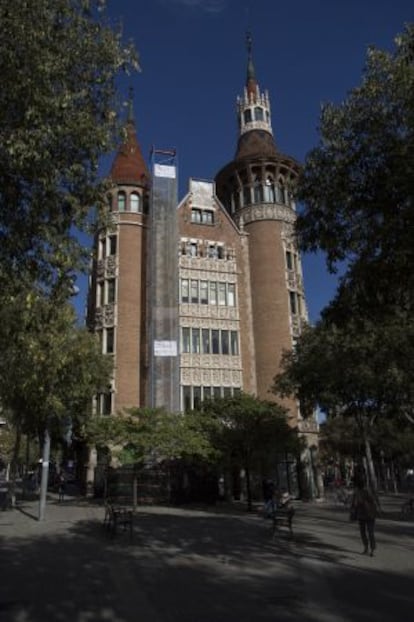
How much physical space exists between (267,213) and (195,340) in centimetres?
1277

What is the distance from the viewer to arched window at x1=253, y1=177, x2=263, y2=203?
49031 millimetres

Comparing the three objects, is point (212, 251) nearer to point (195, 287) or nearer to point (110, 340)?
point (195, 287)

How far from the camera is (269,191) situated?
49.3 m

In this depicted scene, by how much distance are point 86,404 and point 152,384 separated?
6505 mm

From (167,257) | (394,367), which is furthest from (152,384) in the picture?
(394,367)

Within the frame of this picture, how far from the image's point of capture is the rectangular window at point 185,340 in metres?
43.1

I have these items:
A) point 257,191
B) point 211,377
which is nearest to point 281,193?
point 257,191

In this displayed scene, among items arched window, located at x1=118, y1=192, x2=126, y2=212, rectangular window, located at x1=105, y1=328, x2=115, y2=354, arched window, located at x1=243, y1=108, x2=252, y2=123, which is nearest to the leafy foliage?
rectangular window, located at x1=105, y1=328, x2=115, y2=354

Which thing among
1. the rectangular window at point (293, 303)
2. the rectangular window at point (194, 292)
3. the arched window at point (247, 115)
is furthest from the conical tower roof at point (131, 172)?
the rectangular window at point (293, 303)

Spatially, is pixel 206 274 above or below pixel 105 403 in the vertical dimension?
above

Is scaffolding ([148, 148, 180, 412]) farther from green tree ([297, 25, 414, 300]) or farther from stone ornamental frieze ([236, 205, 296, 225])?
green tree ([297, 25, 414, 300])

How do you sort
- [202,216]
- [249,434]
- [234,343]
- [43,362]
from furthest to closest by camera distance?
1. [202,216]
2. [234,343]
3. [249,434]
4. [43,362]

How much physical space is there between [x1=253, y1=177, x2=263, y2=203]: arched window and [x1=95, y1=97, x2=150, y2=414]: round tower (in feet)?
29.8

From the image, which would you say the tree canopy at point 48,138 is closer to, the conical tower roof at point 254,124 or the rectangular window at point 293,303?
the rectangular window at point 293,303
